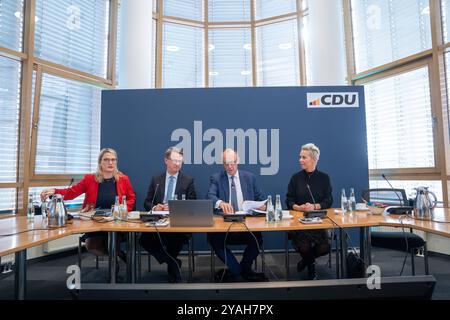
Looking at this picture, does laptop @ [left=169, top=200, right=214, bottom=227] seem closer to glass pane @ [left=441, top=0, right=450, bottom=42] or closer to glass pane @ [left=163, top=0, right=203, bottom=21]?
glass pane @ [left=441, top=0, right=450, bottom=42]

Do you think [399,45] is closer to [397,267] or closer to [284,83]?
[284,83]

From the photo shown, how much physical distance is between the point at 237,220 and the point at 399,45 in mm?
3655

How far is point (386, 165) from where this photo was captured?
4141mm

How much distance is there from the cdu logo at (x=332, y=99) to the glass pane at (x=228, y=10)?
2642 millimetres

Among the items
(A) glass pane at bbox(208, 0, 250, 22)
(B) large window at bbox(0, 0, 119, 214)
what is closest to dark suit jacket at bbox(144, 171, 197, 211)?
(B) large window at bbox(0, 0, 119, 214)

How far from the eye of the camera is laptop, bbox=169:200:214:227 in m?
1.87

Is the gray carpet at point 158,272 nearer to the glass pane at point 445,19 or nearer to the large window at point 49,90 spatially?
the large window at point 49,90

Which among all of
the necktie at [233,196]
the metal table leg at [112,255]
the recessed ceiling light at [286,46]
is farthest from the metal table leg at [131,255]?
the recessed ceiling light at [286,46]

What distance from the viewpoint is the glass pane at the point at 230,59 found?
17.3 feet

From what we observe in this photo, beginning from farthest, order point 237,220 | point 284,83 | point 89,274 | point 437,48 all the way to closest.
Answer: point 284,83
point 437,48
point 89,274
point 237,220

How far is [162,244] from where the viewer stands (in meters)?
2.56

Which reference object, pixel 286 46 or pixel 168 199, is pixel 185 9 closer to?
pixel 286 46
